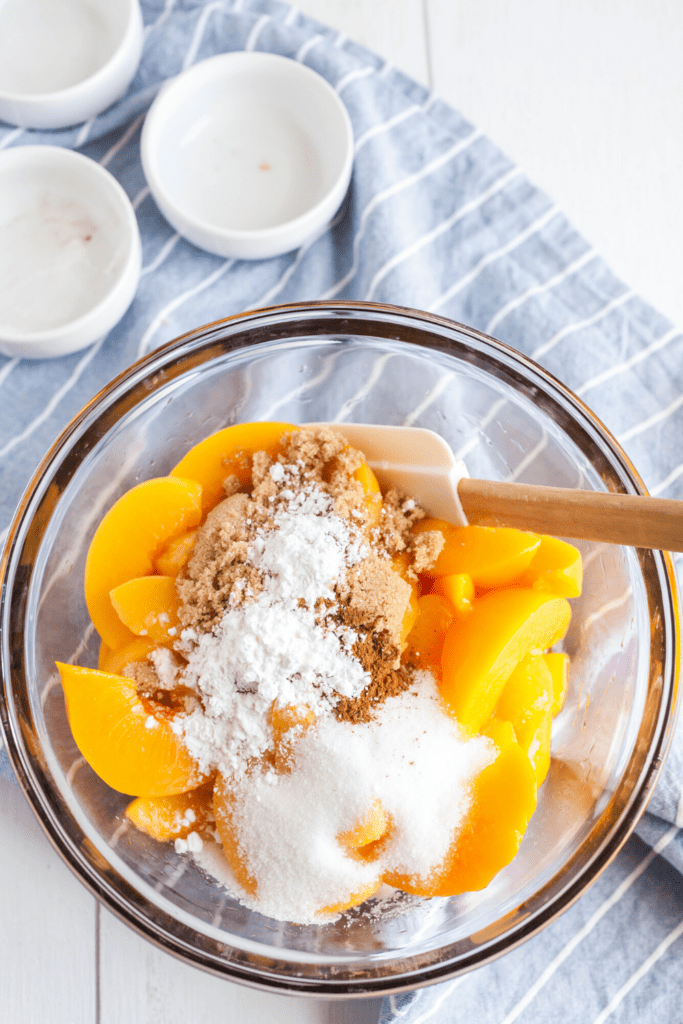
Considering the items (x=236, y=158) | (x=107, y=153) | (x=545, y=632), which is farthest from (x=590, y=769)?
(x=107, y=153)

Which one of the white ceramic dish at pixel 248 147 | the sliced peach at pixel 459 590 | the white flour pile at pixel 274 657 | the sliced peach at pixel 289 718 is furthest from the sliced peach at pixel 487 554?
the white ceramic dish at pixel 248 147

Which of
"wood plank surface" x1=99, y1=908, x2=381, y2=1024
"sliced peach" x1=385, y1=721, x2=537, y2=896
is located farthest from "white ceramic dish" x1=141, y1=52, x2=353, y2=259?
"wood plank surface" x1=99, y1=908, x2=381, y2=1024

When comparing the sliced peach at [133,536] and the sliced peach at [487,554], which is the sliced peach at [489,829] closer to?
the sliced peach at [487,554]

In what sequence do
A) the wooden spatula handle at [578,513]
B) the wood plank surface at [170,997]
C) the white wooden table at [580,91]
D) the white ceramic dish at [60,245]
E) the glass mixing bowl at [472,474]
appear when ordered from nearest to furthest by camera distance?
the wooden spatula handle at [578,513], the glass mixing bowl at [472,474], the wood plank surface at [170,997], the white ceramic dish at [60,245], the white wooden table at [580,91]

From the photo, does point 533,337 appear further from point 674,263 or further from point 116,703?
point 116,703

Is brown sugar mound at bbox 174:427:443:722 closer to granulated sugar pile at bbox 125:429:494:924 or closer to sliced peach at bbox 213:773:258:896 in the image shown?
granulated sugar pile at bbox 125:429:494:924

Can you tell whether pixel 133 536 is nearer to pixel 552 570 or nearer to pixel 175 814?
pixel 175 814
